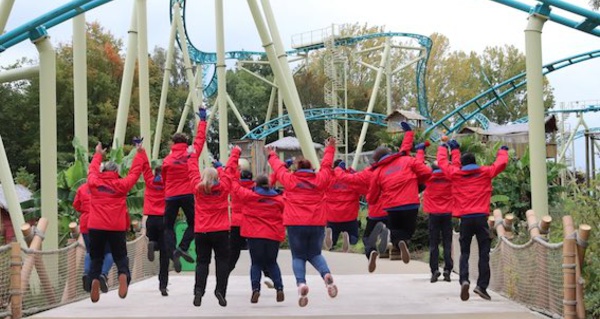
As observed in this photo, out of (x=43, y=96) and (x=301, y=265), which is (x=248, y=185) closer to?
(x=301, y=265)

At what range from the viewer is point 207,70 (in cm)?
5156

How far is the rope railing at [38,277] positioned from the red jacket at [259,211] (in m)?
2.82

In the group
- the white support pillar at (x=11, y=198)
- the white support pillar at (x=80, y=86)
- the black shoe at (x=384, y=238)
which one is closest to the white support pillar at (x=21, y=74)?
the white support pillar at (x=80, y=86)

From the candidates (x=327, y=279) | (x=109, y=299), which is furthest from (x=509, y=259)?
(x=109, y=299)

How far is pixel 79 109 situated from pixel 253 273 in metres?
6.56

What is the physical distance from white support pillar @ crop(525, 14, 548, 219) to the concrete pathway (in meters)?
1.93

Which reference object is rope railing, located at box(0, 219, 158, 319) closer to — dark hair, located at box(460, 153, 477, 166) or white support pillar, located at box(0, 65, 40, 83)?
white support pillar, located at box(0, 65, 40, 83)

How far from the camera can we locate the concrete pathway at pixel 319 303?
33.4 feet

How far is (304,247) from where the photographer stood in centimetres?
1052

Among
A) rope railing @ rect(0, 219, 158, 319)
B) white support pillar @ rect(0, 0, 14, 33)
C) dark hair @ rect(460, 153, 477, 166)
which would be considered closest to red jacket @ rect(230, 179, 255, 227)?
rope railing @ rect(0, 219, 158, 319)

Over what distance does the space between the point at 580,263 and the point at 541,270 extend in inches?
67.3

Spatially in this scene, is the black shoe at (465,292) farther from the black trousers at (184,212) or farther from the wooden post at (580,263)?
the black trousers at (184,212)

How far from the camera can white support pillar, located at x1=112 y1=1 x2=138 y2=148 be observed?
712 inches

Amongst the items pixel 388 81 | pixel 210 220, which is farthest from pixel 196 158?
pixel 388 81
